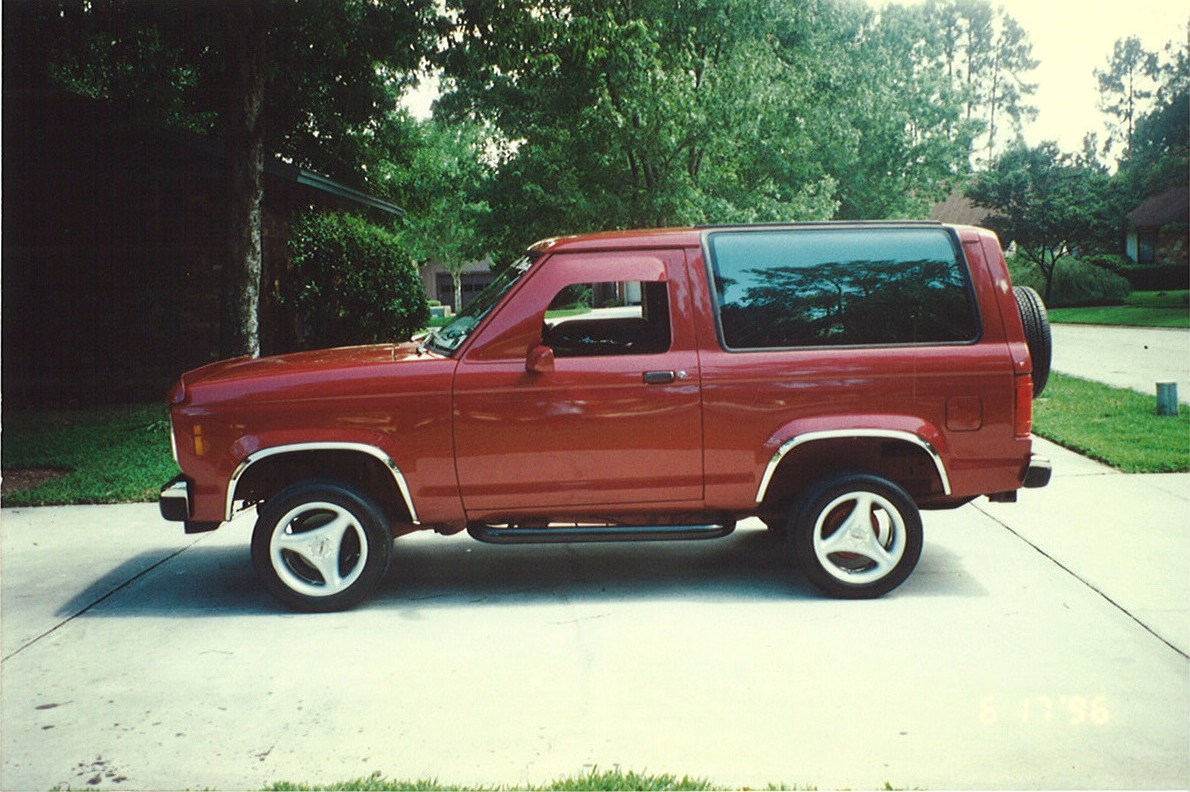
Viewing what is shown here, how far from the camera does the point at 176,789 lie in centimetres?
356

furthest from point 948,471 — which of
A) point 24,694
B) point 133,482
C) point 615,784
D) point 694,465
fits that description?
point 133,482

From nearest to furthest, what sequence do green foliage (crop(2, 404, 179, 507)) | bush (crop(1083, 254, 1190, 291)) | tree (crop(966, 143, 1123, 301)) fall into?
green foliage (crop(2, 404, 179, 507))
tree (crop(966, 143, 1123, 301))
bush (crop(1083, 254, 1190, 291))

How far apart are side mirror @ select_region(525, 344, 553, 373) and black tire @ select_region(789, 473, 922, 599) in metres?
1.49

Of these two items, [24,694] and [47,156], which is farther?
[47,156]

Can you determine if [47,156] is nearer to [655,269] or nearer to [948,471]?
[655,269]

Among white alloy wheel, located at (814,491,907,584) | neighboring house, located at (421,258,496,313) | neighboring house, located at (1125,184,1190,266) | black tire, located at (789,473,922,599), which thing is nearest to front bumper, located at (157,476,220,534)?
black tire, located at (789,473,922,599)

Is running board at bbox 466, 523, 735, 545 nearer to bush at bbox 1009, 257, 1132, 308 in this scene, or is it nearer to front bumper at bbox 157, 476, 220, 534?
front bumper at bbox 157, 476, 220, 534

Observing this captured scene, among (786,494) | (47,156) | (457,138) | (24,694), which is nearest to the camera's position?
(24,694)

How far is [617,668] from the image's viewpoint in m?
4.56

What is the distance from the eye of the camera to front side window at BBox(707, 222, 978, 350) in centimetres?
544

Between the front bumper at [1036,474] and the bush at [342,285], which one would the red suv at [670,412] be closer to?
the front bumper at [1036,474]

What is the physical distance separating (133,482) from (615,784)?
670cm

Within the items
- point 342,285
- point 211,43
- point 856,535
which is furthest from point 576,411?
point 342,285

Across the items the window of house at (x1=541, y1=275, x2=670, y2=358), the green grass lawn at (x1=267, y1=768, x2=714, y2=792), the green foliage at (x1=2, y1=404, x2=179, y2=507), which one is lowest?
the green grass lawn at (x1=267, y1=768, x2=714, y2=792)
